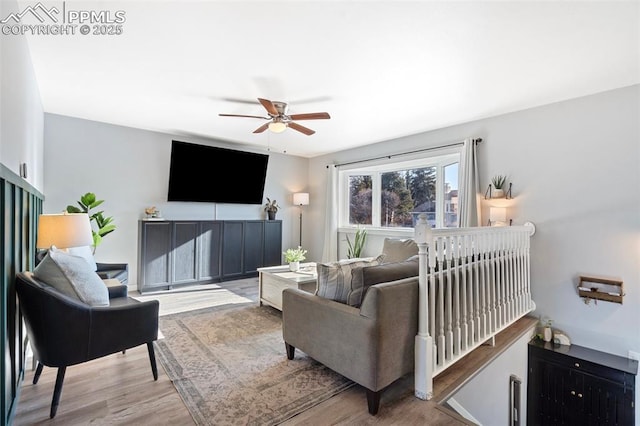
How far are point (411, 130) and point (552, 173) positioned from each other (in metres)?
1.91

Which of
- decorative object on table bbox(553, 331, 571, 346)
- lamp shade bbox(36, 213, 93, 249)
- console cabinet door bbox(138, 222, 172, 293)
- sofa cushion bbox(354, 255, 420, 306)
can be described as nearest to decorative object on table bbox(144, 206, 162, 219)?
console cabinet door bbox(138, 222, 172, 293)

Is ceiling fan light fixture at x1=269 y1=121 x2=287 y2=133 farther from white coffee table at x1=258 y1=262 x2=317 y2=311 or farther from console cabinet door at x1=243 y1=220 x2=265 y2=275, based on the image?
console cabinet door at x1=243 y1=220 x2=265 y2=275

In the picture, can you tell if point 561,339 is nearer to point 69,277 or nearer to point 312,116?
point 312,116

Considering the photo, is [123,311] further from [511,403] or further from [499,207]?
[499,207]

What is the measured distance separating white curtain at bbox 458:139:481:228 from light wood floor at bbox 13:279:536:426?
6.02 feet

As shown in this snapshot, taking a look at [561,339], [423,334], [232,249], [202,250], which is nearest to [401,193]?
[561,339]

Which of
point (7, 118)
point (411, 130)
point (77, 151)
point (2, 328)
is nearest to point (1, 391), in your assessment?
point (2, 328)

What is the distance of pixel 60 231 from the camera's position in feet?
7.72

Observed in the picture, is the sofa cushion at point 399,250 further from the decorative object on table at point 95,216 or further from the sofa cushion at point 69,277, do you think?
the decorative object on table at point 95,216

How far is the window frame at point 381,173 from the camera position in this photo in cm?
450

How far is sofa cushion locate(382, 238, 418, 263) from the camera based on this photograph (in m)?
3.47

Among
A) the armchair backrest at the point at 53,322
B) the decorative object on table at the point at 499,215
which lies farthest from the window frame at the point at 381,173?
the armchair backrest at the point at 53,322

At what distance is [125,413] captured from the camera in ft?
6.12

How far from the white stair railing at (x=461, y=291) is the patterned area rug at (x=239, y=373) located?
0.69 meters
